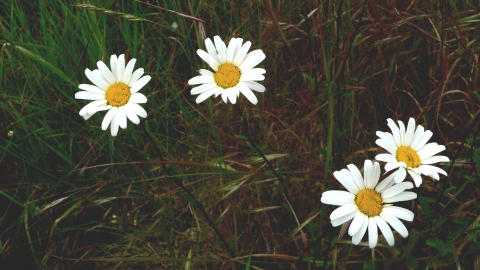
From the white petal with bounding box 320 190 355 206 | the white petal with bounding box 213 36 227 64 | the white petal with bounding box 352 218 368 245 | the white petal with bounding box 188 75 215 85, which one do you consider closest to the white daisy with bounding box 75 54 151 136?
the white petal with bounding box 188 75 215 85

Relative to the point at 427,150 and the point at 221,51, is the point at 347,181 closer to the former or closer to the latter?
the point at 427,150

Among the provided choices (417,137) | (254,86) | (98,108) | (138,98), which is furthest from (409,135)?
(98,108)

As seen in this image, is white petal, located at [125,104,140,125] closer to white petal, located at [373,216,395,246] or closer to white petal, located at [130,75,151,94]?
white petal, located at [130,75,151,94]

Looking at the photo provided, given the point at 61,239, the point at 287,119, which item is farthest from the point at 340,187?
the point at 61,239

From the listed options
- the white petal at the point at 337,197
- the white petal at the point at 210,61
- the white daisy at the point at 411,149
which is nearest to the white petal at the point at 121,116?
the white petal at the point at 210,61

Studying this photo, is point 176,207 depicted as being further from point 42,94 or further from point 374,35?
point 374,35
